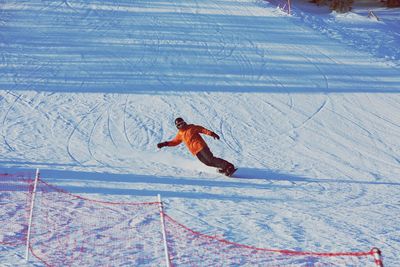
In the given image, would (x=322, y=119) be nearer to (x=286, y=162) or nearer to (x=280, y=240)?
(x=286, y=162)

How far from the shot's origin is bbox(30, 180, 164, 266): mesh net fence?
8031 millimetres

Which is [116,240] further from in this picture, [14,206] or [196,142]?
[196,142]

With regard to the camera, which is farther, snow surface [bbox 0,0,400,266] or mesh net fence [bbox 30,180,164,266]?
snow surface [bbox 0,0,400,266]

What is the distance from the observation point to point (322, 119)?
15984 mm

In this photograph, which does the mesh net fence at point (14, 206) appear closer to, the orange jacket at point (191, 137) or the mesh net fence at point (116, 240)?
the mesh net fence at point (116, 240)

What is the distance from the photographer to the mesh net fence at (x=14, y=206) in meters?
8.62

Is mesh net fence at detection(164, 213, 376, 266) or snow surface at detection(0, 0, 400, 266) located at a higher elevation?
snow surface at detection(0, 0, 400, 266)

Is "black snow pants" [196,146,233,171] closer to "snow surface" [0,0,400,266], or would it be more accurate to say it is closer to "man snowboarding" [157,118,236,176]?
"man snowboarding" [157,118,236,176]

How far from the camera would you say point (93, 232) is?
348 inches

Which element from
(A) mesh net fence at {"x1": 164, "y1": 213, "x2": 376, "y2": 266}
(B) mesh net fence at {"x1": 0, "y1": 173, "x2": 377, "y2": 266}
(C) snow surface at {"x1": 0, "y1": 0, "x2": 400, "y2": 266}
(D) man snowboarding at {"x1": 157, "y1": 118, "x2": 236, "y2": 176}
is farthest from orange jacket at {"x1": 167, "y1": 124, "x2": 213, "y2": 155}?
(A) mesh net fence at {"x1": 164, "y1": 213, "x2": 376, "y2": 266}

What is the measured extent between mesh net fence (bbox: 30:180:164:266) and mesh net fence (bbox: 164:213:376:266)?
0.25 metres

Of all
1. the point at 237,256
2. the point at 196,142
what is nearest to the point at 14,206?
the point at 237,256

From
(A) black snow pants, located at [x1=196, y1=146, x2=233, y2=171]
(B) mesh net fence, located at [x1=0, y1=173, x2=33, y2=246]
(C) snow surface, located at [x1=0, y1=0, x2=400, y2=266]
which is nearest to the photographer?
(B) mesh net fence, located at [x1=0, y1=173, x2=33, y2=246]

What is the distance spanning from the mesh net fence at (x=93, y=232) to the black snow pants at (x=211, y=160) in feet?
7.06
